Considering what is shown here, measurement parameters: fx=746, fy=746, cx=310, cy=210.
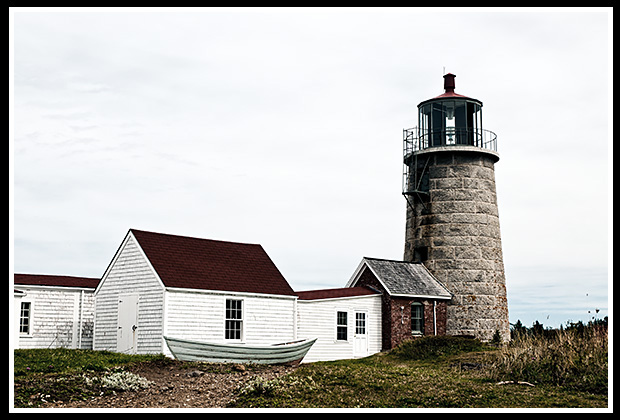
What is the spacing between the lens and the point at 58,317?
2658cm

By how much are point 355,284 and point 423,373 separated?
12.9 m

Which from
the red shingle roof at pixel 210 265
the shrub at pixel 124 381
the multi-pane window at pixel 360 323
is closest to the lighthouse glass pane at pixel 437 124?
the multi-pane window at pixel 360 323

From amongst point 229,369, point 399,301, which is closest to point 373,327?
point 399,301

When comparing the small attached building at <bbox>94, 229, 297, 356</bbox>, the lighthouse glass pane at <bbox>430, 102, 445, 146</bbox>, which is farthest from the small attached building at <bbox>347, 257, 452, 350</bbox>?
the lighthouse glass pane at <bbox>430, 102, 445, 146</bbox>

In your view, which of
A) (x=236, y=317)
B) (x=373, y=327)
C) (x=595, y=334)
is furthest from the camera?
(x=373, y=327)

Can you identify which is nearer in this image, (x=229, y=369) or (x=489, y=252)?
(x=229, y=369)

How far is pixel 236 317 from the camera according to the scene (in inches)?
1000

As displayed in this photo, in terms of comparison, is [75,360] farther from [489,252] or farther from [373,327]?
[489,252]

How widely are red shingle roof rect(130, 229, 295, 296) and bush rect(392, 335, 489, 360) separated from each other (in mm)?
4963

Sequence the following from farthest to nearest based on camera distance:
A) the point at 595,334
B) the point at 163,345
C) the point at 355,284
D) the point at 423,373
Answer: the point at 355,284 < the point at 163,345 < the point at 423,373 < the point at 595,334

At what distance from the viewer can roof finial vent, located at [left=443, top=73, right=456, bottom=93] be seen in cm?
3556

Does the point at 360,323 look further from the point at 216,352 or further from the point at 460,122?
the point at 460,122

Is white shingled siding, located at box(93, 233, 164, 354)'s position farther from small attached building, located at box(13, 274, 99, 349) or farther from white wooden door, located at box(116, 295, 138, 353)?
small attached building, located at box(13, 274, 99, 349)

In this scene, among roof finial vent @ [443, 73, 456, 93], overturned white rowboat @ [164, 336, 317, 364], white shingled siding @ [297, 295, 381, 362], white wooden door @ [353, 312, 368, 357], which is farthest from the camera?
roof finial vent @ [443, 73, 456, 93]
